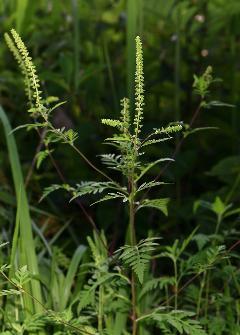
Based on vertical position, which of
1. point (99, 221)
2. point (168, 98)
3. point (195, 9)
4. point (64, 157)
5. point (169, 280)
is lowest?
point (169, 280)

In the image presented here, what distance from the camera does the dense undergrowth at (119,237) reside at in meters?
1.14

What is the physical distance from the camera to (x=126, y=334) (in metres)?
1.39

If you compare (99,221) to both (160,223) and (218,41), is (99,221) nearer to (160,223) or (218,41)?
(160,223)

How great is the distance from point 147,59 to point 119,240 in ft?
2.40

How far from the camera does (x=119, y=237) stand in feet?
6.29

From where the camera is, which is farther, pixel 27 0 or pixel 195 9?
pixel 27 0

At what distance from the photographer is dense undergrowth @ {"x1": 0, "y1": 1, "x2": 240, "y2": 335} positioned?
1.14m

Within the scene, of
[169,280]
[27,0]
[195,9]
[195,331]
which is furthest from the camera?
[27,0]

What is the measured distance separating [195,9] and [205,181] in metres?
0.54

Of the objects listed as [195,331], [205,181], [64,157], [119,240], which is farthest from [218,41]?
[195,331]

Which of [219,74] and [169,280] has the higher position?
A: [219,74]

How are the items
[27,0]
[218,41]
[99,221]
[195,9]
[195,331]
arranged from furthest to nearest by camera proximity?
[218,41] < [27,0] < [195,9] < [99,221] < [195,331]

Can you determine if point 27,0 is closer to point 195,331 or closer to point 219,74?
point 219,74

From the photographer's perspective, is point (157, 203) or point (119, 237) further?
point (119, 237)
